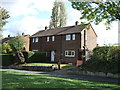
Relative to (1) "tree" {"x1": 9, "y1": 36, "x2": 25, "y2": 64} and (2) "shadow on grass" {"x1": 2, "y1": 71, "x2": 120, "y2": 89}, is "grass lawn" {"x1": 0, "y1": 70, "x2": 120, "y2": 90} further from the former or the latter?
(1) "tree" {"x1": 9, "y1": 36, "x2": 25, "y2": 64}

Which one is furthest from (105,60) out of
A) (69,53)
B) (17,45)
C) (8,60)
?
(17,45)

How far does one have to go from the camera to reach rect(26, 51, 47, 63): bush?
119ft

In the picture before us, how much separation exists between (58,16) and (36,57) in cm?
2949

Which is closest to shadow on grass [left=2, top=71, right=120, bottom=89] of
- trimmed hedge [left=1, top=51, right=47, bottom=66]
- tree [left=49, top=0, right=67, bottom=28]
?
trimmed hedge [left=1, top=51, right=47, bottom=66]

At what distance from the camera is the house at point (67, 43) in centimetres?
3675

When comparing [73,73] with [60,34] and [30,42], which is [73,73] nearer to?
[60,34]

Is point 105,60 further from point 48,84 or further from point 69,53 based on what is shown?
point 69,53

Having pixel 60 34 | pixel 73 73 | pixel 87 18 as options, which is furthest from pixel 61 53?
pixel 87 18

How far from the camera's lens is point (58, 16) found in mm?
64188

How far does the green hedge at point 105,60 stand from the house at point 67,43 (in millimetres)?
11939

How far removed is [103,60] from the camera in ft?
66.9

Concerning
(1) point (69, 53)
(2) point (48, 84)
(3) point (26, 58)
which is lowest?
(2) point (48, 84)

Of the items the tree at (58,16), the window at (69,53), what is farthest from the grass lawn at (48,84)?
the tree at (58,16)

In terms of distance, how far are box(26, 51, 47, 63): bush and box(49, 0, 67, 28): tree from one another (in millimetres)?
25464
